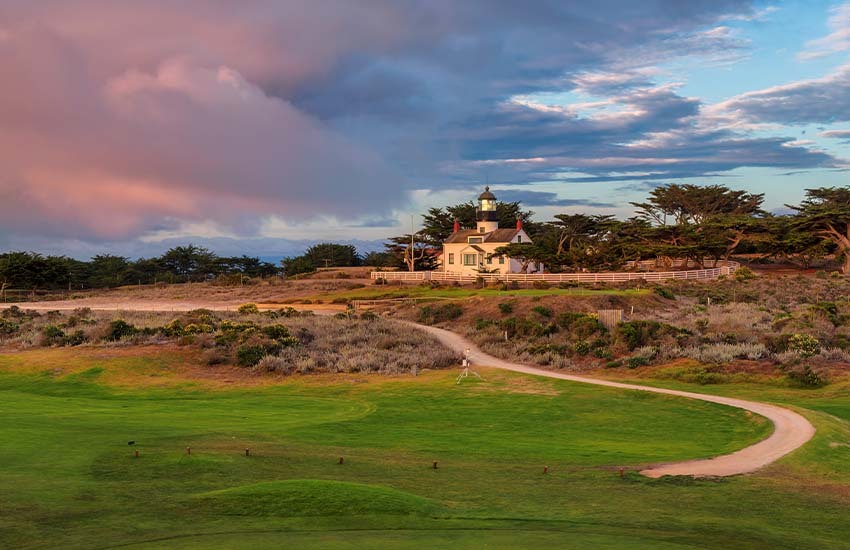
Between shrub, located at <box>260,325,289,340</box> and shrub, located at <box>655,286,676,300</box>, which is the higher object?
shrub, located at <box>655,286,676,300</box>

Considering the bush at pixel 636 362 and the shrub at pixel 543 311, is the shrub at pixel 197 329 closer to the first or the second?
the shrub at pixel 543 311

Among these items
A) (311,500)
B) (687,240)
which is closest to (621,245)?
(687,240)

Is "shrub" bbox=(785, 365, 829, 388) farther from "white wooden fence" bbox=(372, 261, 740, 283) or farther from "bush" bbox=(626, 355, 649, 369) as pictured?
"white wooden fence" bbox=(372, 261, 740, 283)

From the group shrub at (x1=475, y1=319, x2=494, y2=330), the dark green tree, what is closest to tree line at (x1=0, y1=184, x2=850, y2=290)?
the dark green tree

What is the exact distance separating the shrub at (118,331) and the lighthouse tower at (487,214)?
61173mm

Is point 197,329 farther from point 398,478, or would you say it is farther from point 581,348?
point 398,478

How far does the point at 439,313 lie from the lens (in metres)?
57.5

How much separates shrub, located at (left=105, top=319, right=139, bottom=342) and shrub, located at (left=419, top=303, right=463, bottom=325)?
22.1m

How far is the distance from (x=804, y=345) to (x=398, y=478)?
28034mm

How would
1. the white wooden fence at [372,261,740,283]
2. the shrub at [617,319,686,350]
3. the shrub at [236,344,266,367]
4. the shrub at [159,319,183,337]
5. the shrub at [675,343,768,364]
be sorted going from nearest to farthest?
the shrub at [675,343,768,364], the shrub at [236,344,266,367], the shrub at [617,319,686,350], the shrub at [159,319,183,337], the white wooden fence at [372,261,740,283]

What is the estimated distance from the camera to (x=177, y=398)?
96.7 feet

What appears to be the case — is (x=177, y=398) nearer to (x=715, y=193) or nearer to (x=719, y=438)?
(x=719, y=438)

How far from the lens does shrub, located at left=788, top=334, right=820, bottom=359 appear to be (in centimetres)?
3450

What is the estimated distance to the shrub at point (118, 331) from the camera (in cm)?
4178
